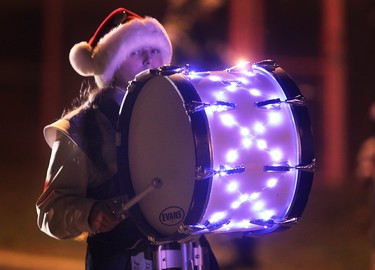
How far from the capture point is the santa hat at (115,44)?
3604mm

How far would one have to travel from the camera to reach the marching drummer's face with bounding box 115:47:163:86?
141 inches

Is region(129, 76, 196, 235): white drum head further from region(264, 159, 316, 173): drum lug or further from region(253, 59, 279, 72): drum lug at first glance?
region(253, 59, 279, 72): drum lug

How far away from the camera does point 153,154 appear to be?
3.20 m

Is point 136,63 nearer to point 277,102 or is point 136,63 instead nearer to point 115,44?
point 115,44

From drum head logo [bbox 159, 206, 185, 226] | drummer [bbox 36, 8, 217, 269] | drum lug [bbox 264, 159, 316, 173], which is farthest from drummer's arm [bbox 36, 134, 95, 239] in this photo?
drum lug [bbox 264, 159, 316, 173]

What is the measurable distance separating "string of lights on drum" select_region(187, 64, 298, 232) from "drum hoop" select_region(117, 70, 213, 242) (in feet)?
0.13

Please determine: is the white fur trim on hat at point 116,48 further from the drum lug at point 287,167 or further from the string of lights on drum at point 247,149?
the drum lug at point 287,167

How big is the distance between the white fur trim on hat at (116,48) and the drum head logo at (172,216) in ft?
2.70

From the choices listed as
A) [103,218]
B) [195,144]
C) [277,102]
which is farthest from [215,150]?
[103,218]

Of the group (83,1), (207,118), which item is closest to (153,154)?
(207,118)

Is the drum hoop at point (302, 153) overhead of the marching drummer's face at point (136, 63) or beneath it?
beneath

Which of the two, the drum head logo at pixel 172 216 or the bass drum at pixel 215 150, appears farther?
the drum head logo at pixel 172 216

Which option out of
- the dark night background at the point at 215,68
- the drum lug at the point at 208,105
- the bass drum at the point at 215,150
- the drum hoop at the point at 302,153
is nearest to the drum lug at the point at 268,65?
the bass drum at the point at 215,150

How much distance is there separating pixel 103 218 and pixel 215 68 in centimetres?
356
